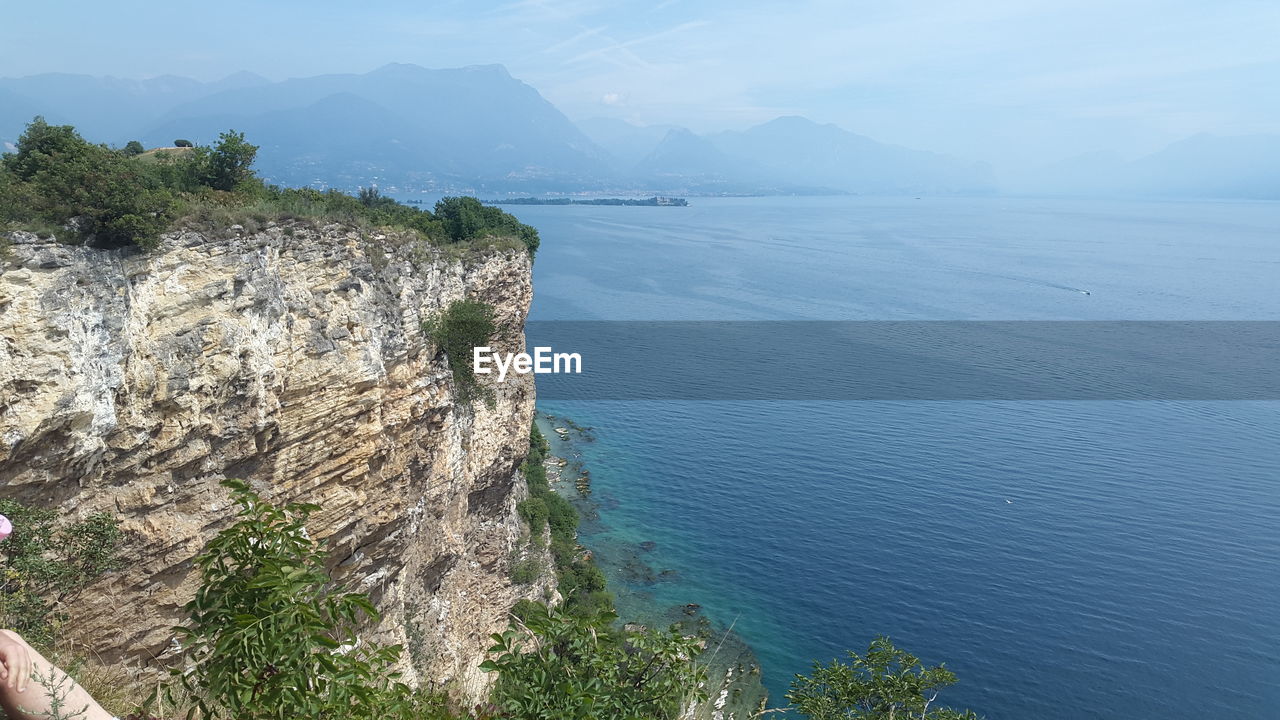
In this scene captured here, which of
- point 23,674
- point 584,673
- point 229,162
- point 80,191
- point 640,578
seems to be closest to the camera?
point 23,674

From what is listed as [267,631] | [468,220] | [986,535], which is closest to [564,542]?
[468,220]

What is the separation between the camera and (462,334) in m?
26.2

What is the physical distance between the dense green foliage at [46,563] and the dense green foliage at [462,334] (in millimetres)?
12147

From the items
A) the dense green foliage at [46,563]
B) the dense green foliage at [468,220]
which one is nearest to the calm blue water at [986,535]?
the dense green foliage at [468,220]

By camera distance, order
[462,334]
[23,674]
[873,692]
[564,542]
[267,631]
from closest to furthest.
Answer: [267,631]
[23,674]
[873,692]
[462,334]
[564,542]

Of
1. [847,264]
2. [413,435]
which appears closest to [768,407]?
[413,435]

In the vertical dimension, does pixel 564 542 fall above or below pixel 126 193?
below

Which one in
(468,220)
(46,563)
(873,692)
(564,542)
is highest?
(468,220)

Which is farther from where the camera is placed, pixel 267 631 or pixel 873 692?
pixel 873 692

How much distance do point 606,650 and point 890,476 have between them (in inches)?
2065

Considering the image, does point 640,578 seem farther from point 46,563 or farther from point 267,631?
point 267,631

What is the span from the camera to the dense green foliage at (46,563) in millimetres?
11648

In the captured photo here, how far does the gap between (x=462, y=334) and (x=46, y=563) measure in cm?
1485

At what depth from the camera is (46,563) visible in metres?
12.8
